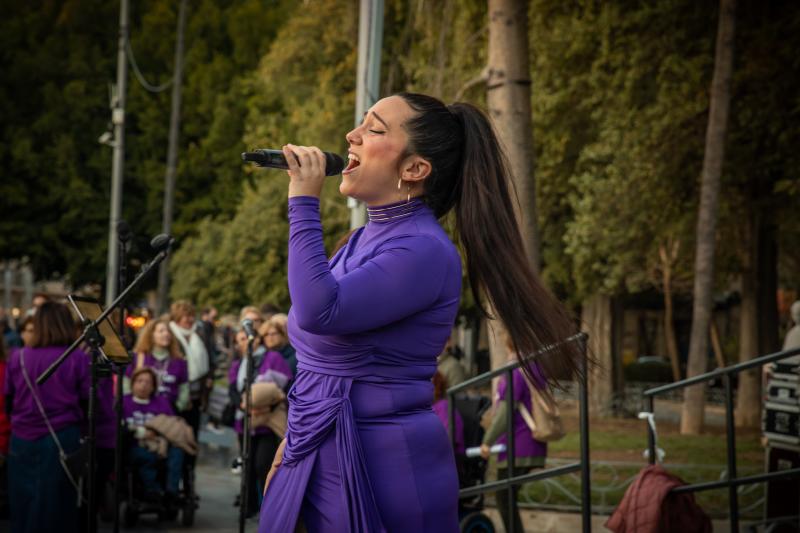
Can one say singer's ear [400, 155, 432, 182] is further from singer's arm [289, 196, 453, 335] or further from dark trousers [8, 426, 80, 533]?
dark trousers [8, 426, 80, 533]

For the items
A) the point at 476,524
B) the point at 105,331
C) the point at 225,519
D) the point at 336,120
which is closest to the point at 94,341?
the point at 105,331

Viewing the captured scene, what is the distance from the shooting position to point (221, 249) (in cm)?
3141

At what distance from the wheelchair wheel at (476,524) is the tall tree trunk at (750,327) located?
1297 centimetres

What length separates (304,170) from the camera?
329cm

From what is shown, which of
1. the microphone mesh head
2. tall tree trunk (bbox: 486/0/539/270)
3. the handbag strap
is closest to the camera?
the microphone mesh head

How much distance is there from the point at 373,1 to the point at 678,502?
21.2 feet

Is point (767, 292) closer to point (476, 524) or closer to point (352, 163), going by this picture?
point (476, 524)

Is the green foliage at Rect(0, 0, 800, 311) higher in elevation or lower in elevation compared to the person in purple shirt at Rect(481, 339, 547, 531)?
higher

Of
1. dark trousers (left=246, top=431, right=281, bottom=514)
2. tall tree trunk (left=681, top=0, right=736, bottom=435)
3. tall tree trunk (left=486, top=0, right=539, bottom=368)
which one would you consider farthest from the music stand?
tall tree trunk (left=681, top=0, right=736, bottom=435)

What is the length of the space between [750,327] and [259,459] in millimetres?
13797

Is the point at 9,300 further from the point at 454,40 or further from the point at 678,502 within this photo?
the point at 678,502

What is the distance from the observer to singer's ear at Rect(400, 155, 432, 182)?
139 inches

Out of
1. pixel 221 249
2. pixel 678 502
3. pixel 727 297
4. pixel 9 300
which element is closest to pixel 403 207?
pixel 678 502

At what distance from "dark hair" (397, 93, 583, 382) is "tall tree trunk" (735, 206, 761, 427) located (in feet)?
61.4
